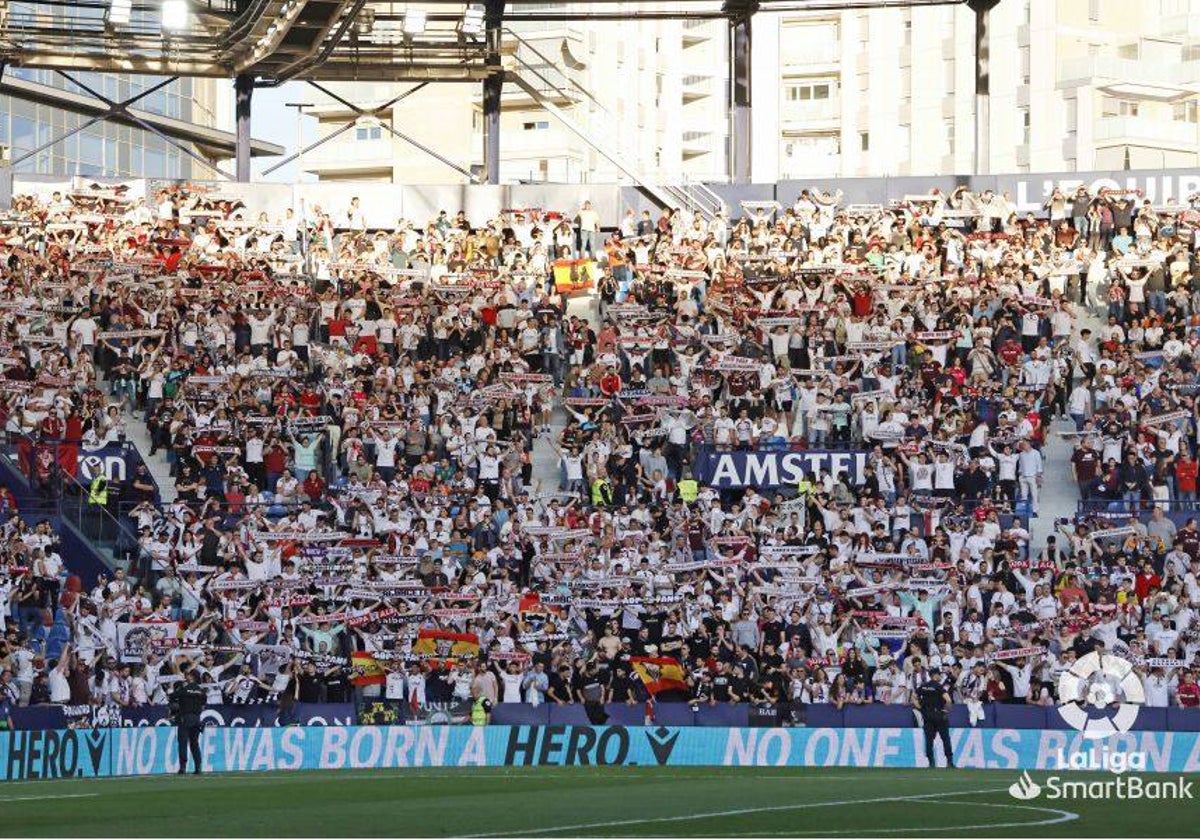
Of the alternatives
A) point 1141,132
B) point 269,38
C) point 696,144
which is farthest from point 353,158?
point 269,38

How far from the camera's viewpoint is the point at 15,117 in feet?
327

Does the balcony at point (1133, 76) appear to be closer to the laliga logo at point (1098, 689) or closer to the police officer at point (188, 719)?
the laliga logo at point (1098, 689)

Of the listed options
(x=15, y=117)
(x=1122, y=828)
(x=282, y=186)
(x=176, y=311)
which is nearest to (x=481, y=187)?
(x=282, y=186)

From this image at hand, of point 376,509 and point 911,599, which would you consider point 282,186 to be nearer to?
point 376,509

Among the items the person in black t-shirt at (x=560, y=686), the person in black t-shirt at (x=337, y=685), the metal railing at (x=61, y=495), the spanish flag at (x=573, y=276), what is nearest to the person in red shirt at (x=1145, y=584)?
the person in black t-shirt at (x=560, y=686)

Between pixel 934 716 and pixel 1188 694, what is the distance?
14.8 feet

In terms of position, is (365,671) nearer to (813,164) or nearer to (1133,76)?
(1133,76)

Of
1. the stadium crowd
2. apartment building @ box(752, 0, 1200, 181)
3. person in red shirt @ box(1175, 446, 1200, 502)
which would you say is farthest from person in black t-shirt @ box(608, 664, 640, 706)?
apartment building @ box(752, 0, 1200, 181)

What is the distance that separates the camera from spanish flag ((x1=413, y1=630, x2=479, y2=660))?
3095 cm

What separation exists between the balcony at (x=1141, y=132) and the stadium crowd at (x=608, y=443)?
6774 centimetres

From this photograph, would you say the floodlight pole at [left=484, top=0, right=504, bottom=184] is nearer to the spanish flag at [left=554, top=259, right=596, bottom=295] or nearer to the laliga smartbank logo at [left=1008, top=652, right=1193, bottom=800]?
the spanish flag at [left=554, top=259, right=596, bottom=295]

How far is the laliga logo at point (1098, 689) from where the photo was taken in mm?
28531

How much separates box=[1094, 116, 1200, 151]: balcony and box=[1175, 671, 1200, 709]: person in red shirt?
282 ft

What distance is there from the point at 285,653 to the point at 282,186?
2077 centimetres
